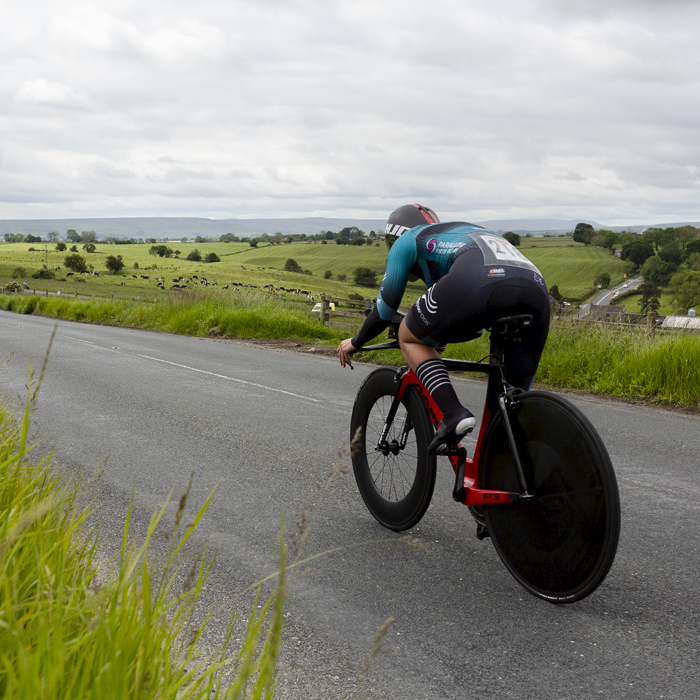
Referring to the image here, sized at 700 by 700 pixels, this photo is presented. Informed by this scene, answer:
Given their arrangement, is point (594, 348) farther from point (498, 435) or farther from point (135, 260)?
point (135, 260)

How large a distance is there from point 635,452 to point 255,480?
11.8 feet

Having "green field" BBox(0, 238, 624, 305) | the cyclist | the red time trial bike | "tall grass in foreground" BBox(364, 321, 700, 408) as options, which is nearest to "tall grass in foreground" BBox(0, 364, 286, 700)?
the red time trial bike

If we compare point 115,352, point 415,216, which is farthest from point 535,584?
point 115,352

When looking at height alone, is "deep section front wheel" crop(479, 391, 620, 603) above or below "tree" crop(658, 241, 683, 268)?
below

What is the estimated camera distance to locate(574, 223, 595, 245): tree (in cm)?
15075

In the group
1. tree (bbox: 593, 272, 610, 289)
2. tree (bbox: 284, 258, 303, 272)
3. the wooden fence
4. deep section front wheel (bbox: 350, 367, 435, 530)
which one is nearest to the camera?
deep section front wheel (bbox: 350, 367, 435, 530)

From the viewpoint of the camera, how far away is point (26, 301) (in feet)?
110

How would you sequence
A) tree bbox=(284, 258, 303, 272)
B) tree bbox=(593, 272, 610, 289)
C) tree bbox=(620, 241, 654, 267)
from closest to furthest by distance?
tree bbox=(620, 241, 654, 267) < tree bbox=(593, 272, 610, 289) < tree bbox=(284, 258, 303, 272)

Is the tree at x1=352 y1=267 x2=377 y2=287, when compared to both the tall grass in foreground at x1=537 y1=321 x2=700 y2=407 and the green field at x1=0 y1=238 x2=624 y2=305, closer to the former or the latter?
the green field at x1=0 y1=238 x2=624 y2=305

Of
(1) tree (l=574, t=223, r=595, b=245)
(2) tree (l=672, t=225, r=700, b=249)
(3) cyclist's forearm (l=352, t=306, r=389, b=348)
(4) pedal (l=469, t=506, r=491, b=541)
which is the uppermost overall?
(1) tree (l=574, t=223, r=595, b=245)

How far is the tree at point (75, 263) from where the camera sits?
12644 cm

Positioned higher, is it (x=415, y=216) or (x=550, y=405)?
(x=415, y=216)

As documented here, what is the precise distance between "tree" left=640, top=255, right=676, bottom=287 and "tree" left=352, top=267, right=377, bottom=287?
53.4 meters

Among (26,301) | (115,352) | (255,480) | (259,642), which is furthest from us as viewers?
(26,301)
